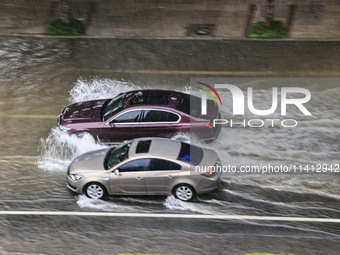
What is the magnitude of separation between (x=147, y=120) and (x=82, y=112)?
2128 mm

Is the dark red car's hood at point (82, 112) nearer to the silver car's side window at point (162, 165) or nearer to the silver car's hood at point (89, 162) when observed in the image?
the silver car's hood at point (89, 162)

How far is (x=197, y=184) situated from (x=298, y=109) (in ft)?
18.0

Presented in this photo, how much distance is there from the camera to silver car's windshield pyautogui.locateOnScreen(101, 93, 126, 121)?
13.9m

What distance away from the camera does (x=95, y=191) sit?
39.8 feet

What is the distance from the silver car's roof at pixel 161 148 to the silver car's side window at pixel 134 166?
166 millimetres

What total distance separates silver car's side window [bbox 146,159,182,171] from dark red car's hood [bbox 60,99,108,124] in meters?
2.80

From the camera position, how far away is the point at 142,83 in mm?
16891

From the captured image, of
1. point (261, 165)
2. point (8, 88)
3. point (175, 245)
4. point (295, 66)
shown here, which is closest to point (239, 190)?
point (261, 165)

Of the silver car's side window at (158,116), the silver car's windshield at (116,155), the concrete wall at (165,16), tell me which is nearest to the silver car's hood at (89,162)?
the silver car's windshield at (116,155)

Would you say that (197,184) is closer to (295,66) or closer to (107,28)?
(295,66)

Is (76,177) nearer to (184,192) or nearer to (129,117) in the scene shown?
(129,117)

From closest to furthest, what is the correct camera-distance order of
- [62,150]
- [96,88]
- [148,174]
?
[148,174] → [62,150] → [96,88]

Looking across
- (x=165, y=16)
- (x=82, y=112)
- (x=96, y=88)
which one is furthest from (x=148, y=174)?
(x=165, y=16)

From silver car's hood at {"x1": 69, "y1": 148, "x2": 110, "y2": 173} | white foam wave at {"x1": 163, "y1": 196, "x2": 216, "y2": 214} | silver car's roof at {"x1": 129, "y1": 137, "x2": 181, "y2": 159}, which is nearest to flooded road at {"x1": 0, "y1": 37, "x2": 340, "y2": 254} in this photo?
white foam wave at {"x1": 163, "y1": 196, "x2": 216, "y2": 214}
